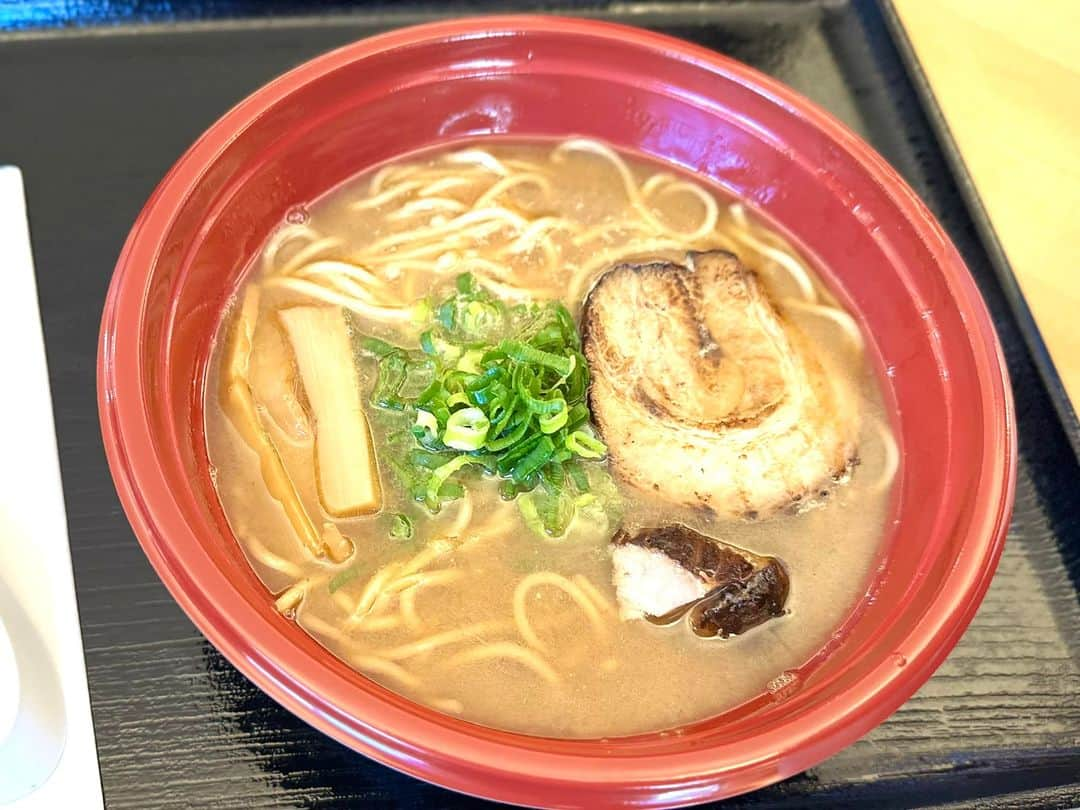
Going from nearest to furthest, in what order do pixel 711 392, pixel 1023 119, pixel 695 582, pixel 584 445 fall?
pixel 695 582
pixel 584 445
pixel 711 392
pixel 1023 119

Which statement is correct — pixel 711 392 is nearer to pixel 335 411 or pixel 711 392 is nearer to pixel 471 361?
pixel 471 361

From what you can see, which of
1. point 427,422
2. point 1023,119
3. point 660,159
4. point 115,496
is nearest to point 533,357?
point 427,422

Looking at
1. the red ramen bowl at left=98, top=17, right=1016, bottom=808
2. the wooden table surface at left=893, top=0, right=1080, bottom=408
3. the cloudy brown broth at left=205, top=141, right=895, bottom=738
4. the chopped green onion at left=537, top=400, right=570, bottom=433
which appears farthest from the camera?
the wooden table surface at left=893, top=0, right=1080, bottom=408

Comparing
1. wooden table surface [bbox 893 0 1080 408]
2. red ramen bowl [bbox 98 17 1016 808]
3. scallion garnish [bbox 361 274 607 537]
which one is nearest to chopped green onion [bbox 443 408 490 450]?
scallion garnish [bbox 361 274 607 537]

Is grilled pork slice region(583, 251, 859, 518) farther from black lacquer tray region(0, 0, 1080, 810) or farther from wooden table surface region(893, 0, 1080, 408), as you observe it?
wooden table surface region(893, 0, 1080, 408)

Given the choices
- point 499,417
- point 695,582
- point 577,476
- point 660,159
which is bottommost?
point 695,582

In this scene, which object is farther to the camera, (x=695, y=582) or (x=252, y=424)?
(x=252, y=424)
